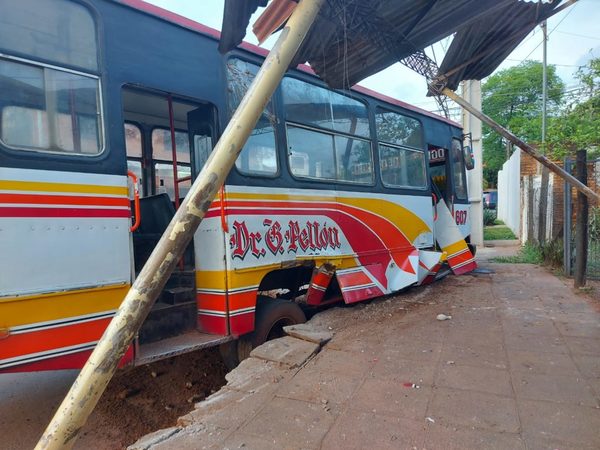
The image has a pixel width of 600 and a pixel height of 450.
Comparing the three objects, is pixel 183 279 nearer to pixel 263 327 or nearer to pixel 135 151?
pixel 263 327

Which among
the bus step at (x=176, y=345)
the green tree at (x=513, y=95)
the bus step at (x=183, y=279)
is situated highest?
the green tree at (x=513, y=95)

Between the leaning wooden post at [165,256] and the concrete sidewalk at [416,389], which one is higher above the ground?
the leaning wooden post at [165,256]

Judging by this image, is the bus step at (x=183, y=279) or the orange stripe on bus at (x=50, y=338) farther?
the bus step at (x=183, y=279)

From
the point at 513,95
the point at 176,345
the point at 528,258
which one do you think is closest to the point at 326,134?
the point at 176,345

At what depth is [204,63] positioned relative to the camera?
372 centimetres

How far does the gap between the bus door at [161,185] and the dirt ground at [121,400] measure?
1.65 ft

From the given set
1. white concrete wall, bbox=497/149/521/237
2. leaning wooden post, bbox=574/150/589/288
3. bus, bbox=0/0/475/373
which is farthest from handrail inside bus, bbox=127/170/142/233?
white concrete wall, bbox=497/149/521/237

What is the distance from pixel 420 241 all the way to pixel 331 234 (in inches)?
92.3

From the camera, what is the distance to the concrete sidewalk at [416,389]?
243 centimetres

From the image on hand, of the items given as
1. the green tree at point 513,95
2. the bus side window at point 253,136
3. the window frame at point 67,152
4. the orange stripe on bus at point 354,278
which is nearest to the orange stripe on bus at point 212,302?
the bus side window at point 253,136

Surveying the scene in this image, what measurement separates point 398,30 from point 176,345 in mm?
3509

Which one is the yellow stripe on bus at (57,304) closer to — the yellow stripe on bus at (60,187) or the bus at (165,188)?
the bus at (165,188)

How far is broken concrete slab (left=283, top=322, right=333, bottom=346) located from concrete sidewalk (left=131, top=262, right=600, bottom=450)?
8cm

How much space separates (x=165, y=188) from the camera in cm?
539
